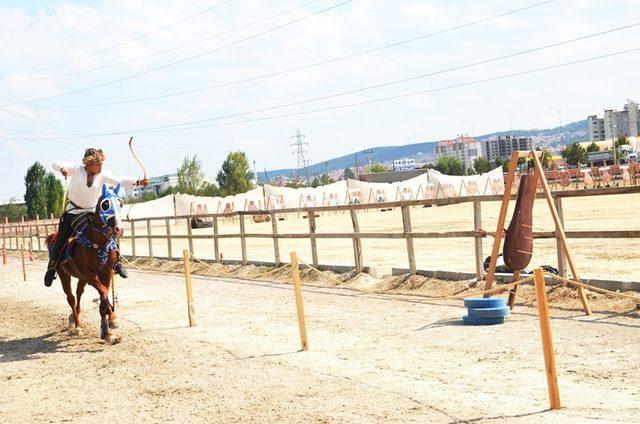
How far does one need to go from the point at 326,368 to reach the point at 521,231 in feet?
14.3

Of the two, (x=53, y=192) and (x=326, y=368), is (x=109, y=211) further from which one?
(x=53, y=192)

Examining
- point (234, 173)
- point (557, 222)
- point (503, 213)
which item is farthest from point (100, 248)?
point (234, 173)

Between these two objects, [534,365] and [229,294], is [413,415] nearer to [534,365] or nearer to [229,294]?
[534,365]

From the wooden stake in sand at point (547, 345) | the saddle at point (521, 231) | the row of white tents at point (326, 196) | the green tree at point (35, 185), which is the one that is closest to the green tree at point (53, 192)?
the green tree at point (35, 185)

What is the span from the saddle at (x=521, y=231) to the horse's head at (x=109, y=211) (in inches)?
204

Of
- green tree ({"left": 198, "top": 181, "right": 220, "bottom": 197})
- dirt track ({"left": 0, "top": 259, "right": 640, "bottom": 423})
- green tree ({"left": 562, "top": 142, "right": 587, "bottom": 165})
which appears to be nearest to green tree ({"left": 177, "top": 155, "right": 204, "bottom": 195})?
green tree ({"left": 198, "top": 181, "right": 220, "bottom": 197})

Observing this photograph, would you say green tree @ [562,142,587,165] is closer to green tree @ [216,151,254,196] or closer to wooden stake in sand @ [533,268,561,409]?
green tree @ [216,151,254,196]

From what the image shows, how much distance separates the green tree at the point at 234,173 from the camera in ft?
454

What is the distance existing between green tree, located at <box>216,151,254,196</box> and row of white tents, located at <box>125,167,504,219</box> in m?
63.7

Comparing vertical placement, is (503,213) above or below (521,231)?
above

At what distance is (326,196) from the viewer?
71.8m

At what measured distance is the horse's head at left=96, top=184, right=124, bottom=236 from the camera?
11750 millimetres

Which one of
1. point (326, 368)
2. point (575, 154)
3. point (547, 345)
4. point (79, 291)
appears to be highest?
point (575, 154)

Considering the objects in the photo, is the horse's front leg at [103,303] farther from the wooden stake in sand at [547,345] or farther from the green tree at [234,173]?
the green tree at [234,173]
